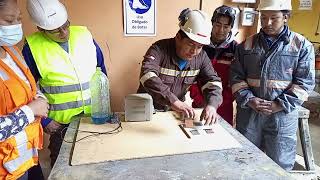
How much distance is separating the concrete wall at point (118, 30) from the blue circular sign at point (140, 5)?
0.31ft

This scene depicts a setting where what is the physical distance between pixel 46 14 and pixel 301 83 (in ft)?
5.29

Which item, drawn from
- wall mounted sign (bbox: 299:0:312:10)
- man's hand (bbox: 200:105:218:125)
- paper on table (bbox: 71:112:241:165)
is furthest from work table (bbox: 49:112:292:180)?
wall mounted sign (bbox: 299:0:312:10)

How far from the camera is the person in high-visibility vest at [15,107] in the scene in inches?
43.5

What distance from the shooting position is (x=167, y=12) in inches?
96.7

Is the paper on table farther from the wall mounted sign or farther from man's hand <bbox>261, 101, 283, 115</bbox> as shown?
the wall mounted sign

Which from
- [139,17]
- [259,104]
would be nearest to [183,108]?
[259,104]

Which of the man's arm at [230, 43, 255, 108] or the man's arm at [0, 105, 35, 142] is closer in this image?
the man's arm at [0, 105, 35, 142]

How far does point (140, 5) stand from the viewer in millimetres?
2363

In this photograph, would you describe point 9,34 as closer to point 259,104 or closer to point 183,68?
point 183,68

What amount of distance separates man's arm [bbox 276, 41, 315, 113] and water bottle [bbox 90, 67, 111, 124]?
1.10 meters

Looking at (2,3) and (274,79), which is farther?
(274,79)

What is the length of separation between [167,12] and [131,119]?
4.23ft

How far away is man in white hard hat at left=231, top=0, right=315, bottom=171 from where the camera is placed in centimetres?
177

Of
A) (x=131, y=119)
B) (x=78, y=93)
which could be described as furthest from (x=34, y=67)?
(x=131, y=119)
